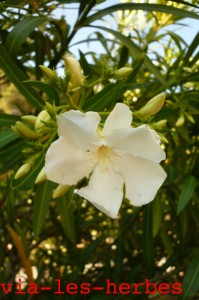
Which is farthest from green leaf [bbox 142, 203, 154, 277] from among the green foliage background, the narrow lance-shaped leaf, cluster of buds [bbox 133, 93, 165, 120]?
cluster of buds [bbox 133, 93, 165, 120]

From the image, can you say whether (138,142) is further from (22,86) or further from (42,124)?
(22,86)

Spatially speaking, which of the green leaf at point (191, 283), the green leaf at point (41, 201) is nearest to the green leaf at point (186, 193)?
the green leaf at point (191, 283)

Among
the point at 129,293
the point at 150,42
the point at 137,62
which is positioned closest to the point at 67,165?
the point at 137,62

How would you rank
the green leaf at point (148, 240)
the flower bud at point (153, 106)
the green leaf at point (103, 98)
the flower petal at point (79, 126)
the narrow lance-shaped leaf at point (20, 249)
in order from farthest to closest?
the green leaf at point (148, 240) < the narrow lance-shaped leaf at point (20, 249) < the green leaf at point (103, 98) < the flower bud at point (153, 106) < the flower petal at point (79, 126)

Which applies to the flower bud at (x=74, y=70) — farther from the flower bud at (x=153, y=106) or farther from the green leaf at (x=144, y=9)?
the green leaf at (x=144, y=9)

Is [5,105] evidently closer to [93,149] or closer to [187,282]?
[187,282]

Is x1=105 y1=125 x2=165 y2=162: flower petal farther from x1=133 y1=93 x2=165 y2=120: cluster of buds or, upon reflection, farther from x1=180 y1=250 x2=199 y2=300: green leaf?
x1=180 y1=250 x2=199 y2=300: green leaf
